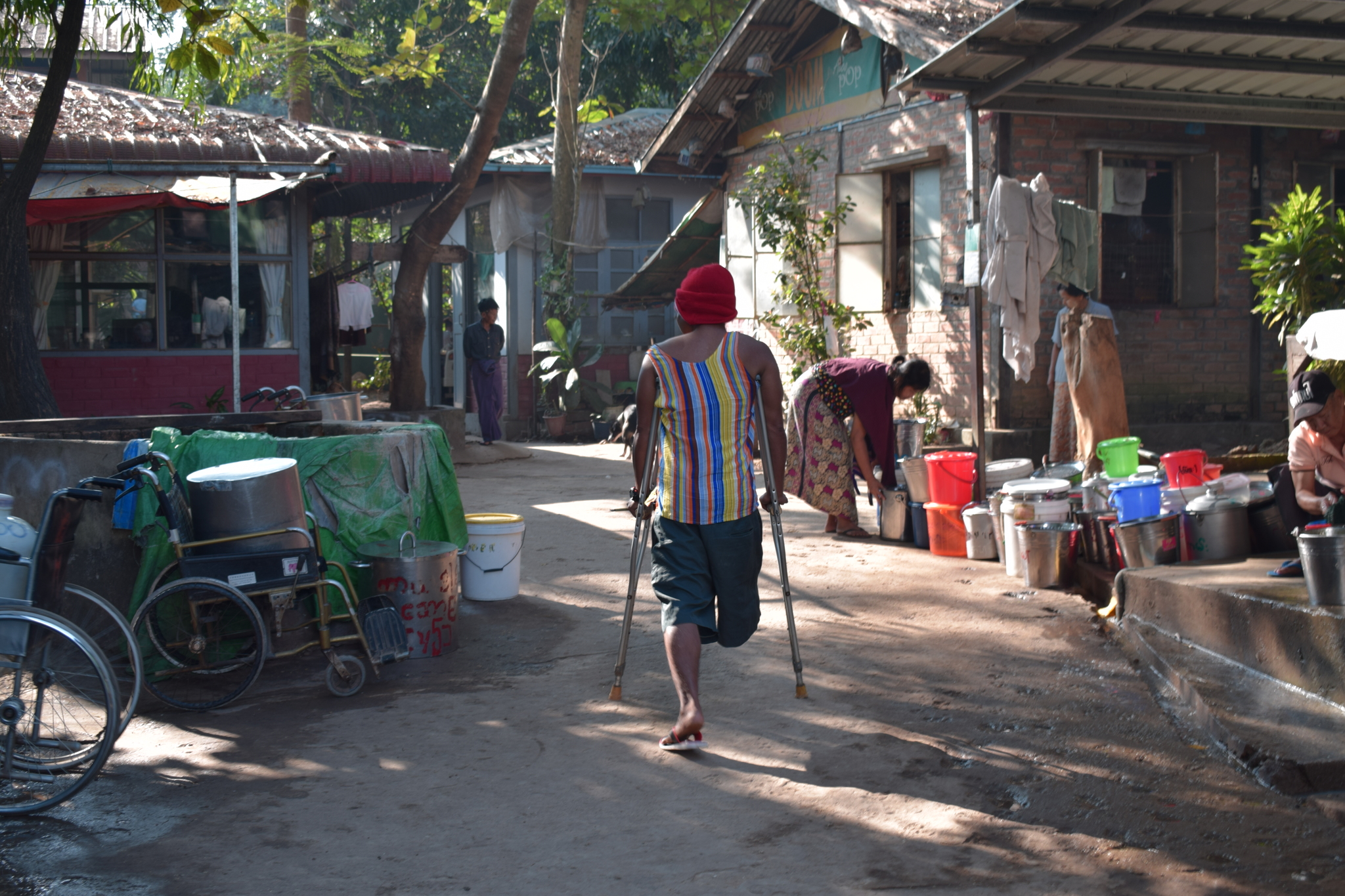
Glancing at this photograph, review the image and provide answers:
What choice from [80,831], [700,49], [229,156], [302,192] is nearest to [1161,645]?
[80,831]

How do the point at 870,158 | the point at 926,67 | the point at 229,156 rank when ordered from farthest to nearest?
the point at 870,158 → the point at 229,156 → the point at 926,67

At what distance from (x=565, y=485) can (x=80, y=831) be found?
8431mm

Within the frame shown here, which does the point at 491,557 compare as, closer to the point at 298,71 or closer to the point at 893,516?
the point at 893,516

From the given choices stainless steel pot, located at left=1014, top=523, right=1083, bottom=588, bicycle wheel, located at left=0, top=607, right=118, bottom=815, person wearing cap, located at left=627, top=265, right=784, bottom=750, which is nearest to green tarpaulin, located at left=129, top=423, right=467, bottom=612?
bicycle wheel, located at left=0, top=607, right=118, bottom=815

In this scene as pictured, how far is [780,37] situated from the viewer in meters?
14.1

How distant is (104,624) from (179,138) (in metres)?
8.76

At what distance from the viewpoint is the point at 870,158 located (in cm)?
1284

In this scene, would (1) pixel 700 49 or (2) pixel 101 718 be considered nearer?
(2) pixel 101 718

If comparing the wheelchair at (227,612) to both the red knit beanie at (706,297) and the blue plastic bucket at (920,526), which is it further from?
the blue plastic bucket at (920,526)

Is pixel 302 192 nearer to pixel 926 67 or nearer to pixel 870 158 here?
pixel 870 158

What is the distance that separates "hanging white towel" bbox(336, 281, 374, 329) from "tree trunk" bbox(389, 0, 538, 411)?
2149mm

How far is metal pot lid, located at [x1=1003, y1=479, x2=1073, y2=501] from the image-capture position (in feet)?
24.2

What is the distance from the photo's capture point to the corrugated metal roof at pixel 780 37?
11352 mm

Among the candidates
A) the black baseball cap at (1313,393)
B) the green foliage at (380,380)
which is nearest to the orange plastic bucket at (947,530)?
the black baseball cap at (1313,393)
